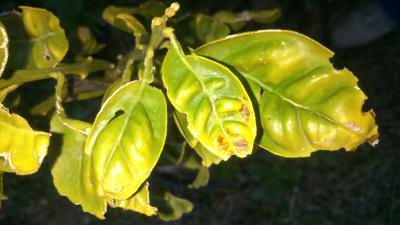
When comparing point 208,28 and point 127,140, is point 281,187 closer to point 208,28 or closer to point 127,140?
point 208,28

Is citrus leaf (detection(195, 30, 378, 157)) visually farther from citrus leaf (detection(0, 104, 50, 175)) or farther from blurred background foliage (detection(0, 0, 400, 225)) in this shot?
blurred background foliage (detection(0, 0, 400, 225))

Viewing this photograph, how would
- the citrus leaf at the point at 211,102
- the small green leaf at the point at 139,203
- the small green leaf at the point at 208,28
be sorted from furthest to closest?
1. the small green leaf at the point at 208,28
2. the small green leaf at the point at 139,203
3. the citrus leaf at the point at 211,102

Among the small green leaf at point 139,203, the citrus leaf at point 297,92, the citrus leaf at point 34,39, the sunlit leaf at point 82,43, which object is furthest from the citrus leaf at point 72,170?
the sunlit leaf at point 82,43

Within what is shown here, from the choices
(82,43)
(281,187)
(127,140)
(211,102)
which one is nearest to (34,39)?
(82,43)

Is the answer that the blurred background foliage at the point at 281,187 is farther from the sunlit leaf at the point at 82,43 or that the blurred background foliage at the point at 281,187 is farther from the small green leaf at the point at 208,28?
the small green leaf at the point at 208,28

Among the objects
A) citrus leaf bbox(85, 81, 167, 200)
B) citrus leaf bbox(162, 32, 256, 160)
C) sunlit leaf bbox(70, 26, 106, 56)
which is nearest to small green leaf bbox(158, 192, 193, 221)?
sunlit leaf bbox(70, 26, 106, 56)

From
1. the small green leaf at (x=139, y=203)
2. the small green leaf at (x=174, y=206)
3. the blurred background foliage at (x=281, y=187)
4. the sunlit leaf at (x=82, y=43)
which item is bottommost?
the blurred background foliage at (x=281, y=187)
